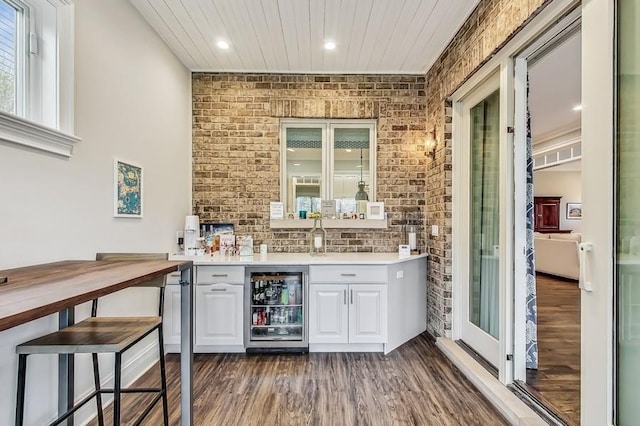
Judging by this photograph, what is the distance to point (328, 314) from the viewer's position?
126 inches

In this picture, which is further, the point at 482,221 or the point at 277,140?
the point at 277,140

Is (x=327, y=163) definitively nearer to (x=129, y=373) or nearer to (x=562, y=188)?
(x=129, y=373)

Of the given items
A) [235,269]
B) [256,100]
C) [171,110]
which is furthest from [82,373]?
[256,100]

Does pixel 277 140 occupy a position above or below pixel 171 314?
above

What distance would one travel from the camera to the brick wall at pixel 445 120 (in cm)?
256

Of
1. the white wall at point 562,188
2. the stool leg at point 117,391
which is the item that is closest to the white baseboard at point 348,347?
the stool leg at point 117,391

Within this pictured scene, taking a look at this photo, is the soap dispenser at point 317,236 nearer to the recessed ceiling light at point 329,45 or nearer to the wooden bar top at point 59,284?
the recessed ceiling light at point 329,45

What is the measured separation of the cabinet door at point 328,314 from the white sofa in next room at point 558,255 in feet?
17.3

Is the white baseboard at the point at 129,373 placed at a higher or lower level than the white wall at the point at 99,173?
lower

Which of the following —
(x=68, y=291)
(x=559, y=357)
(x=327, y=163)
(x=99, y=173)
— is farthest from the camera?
(x=327, y=163)

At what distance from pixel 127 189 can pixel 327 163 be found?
2.18 m

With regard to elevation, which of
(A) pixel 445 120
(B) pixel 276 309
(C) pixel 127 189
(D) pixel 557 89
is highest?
(D) pixel 557 89

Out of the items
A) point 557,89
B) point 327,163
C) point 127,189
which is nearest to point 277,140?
point 327,163

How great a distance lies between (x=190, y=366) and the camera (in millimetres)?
1892
